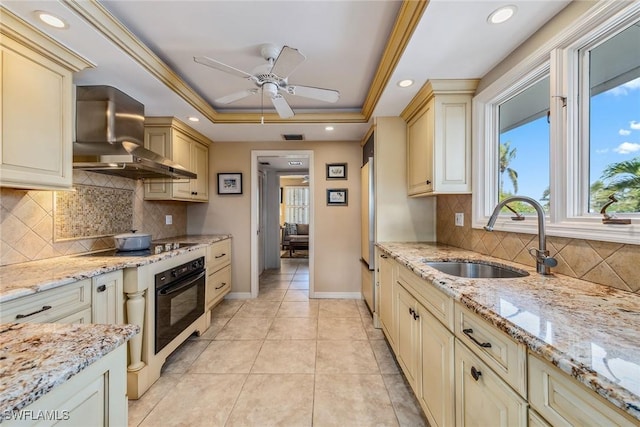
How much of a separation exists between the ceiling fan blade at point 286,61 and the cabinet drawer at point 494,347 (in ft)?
5.02

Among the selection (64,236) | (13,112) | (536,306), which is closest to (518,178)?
(536,306)

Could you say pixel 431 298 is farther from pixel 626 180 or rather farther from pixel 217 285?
pixel 217 285

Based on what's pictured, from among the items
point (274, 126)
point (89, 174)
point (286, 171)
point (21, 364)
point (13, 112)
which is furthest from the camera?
point (286, 171)

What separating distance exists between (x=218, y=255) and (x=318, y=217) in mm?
1396

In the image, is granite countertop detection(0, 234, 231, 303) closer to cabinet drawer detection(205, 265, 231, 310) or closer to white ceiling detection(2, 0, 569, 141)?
cabinet drawer detection(205, 265, 231, 310)

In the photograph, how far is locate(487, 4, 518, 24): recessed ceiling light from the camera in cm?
133

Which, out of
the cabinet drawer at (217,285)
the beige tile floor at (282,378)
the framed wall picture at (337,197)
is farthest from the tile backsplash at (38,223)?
the framed wall picture at (337,197)

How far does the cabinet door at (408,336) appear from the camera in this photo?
1.60m

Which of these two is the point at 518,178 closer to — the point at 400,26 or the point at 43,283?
the point at 400,26

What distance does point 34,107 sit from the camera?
156 centimetres

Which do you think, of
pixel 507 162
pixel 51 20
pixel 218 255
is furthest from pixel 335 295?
pixel 51 20

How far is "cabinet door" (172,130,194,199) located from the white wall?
1.87 ft

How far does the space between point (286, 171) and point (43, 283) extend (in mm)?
4893

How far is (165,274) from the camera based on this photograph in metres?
2.08
